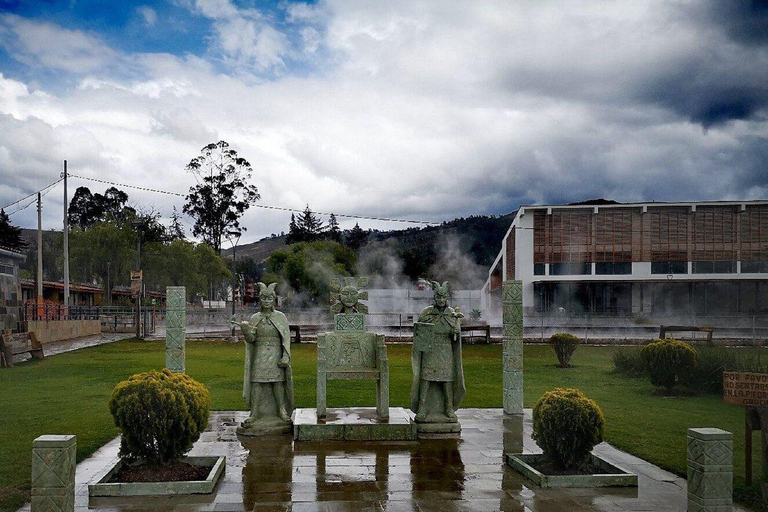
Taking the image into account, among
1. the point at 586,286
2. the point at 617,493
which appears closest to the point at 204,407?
the point at 617,493

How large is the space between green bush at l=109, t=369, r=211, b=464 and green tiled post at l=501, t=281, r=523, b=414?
629 cm

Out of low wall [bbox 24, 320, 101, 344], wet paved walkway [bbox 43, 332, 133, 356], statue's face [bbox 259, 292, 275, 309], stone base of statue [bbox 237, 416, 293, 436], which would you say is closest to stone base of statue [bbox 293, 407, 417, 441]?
stone base of statue [bbox 237, 416, 293, 436]

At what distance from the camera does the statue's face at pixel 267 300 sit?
10.1m

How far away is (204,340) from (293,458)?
2288 cm

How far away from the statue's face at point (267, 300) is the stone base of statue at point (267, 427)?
68.2 inches

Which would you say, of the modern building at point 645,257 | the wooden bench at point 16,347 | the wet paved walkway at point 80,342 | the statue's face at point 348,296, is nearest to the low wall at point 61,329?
the wet paved walkway at point 80,342

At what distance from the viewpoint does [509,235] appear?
49000mm

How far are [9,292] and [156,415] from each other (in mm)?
20781

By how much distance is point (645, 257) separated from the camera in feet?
146

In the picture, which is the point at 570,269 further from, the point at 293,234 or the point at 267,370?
the point at 293,234

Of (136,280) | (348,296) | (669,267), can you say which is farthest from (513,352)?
(669,267)

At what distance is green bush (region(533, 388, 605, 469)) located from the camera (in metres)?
7.63

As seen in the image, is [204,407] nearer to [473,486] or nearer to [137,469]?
[137,469]

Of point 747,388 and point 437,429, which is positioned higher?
point 747,388
